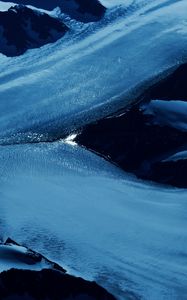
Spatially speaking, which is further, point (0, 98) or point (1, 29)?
point (1, 29)

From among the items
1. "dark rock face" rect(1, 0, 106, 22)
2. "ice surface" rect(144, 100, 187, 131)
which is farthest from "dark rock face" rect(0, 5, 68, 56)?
"ice surface" rect(144, 100, 187, 131)

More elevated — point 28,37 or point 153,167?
point 28,37

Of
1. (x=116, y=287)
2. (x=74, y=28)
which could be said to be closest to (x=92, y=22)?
(x=74, y=28)

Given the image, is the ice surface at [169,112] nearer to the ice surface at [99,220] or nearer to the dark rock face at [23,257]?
the ice surface at [99,220]

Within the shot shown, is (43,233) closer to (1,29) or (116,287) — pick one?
(116,287)

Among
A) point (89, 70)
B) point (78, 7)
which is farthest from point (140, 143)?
point (78, 7)

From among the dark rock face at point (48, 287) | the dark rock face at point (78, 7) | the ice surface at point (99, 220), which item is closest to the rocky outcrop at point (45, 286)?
the dark rock face at point (48, 287)

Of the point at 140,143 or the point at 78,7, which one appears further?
the point at 78,7

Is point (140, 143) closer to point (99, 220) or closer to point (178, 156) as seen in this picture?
point (178, 156)
